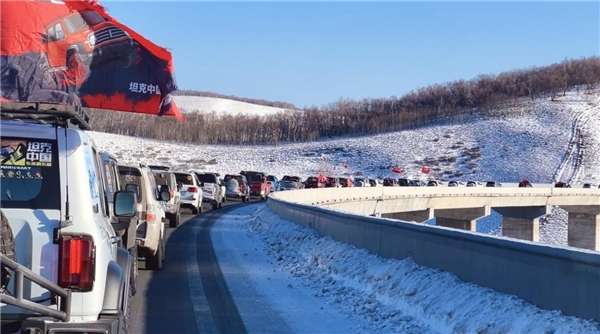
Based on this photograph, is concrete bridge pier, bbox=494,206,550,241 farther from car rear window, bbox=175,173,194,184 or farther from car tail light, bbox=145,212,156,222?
car tail light, bbox=145,212,156,222

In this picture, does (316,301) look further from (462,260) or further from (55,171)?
(55,171)

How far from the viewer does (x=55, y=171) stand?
222 inches

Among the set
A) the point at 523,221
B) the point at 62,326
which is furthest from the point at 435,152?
the point at 62,326

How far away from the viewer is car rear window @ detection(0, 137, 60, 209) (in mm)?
5602

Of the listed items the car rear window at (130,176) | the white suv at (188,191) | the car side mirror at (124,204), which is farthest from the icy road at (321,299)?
the white suv at (188,191)

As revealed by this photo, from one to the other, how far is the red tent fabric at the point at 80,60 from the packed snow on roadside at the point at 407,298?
4.54m

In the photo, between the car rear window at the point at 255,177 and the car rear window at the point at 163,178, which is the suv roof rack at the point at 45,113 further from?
the car rear window at the point at 255,177

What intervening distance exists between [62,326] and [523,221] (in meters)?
66.8

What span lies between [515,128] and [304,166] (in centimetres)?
4070

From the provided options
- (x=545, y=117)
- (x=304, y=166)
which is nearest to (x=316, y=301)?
(x=304, y=166)

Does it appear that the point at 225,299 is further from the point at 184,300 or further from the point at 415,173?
the point at 415,173

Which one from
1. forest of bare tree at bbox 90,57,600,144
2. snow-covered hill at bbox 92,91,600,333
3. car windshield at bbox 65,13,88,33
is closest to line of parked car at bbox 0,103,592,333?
snow-covered hill at bbox 92,91,600,333

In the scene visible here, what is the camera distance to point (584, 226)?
241ft

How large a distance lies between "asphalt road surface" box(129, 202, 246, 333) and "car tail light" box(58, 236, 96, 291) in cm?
404
